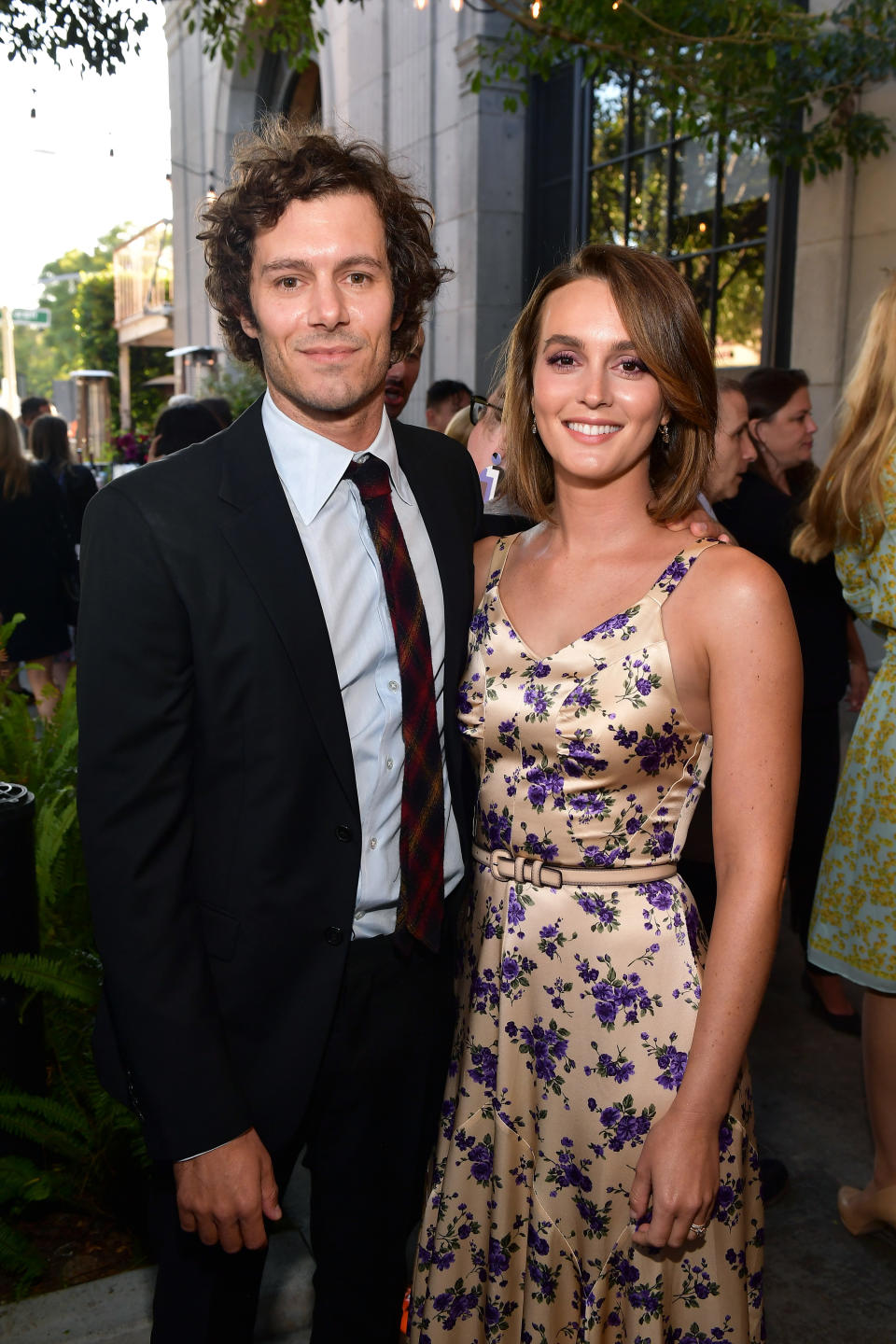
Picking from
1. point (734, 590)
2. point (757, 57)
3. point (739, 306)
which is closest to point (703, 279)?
point (739, 306)

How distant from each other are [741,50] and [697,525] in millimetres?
5138

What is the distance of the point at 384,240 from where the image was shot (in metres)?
2.37

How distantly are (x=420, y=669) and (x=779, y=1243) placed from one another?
229 cm

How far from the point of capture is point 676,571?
87.4 inches

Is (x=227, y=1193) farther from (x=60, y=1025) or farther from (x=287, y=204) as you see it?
(x=287, y=204)

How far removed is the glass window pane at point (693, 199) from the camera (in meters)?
8.65

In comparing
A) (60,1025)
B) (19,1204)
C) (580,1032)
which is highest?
(580,1032)


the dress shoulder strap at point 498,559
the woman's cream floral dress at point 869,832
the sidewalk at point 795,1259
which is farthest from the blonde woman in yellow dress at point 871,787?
the dress shoulder strap at point 498,559

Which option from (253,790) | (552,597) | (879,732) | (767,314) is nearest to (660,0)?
(767,314)

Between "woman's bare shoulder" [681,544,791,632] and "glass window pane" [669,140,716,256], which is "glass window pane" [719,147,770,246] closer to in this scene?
"glass window pane" [669,140,716,256]

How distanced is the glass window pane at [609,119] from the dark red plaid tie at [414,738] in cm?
876

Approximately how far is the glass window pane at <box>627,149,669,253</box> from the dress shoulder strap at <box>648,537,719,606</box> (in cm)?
755

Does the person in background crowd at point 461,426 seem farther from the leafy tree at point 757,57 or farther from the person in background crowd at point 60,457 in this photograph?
the person in background crowd at point 60,457

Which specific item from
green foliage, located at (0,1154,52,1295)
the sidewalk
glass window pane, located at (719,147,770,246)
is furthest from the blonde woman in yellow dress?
glass window pane, located at (719,147,770,246)
